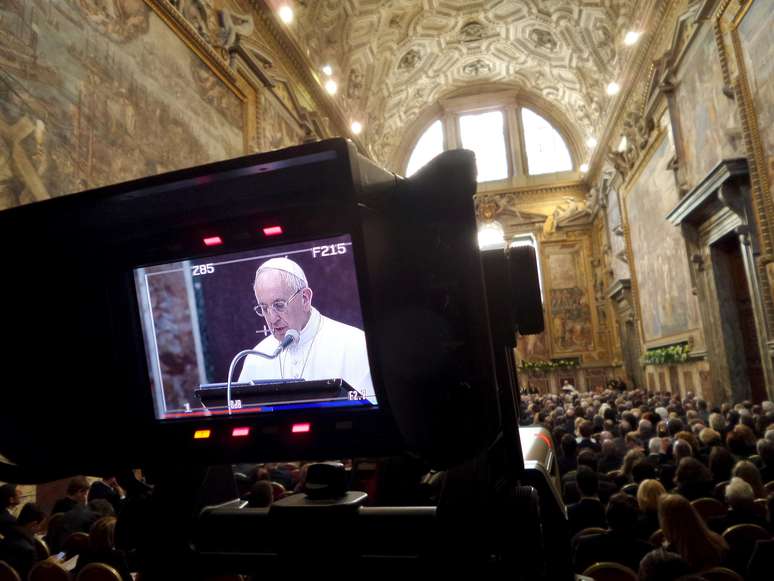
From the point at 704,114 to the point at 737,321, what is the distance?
3.62 meters

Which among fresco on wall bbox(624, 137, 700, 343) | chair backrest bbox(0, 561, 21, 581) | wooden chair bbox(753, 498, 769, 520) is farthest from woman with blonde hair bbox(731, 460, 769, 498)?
fresco on wall bbox(624, 137, 700, 343)

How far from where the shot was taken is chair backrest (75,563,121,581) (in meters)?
1.87

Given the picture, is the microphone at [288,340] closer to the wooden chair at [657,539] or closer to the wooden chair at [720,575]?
the wooden chair at [720,575]

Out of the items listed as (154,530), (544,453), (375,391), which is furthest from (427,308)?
(154,530)

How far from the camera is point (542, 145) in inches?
871

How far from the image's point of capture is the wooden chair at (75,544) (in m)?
2.83

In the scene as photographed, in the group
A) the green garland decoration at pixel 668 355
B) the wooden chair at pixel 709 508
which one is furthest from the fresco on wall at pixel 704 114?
the wooden chair at pixel 709 508

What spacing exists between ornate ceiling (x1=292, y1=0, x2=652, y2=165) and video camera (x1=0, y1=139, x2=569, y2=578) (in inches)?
544

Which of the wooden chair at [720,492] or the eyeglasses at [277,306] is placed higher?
the eyeglasses at [277,306]

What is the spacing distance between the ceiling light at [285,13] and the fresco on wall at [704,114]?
7.86m

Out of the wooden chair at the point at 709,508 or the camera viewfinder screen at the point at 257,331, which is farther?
the wooden chair at the point at 709,508

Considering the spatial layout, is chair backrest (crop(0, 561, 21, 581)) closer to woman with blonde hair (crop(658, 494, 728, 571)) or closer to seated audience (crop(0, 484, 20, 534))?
seated audience (crop(0, 484, 20, 534))

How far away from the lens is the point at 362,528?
1.07 meters

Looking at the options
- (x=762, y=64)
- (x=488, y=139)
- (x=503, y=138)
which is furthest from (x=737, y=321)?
(x=488, y=139)
